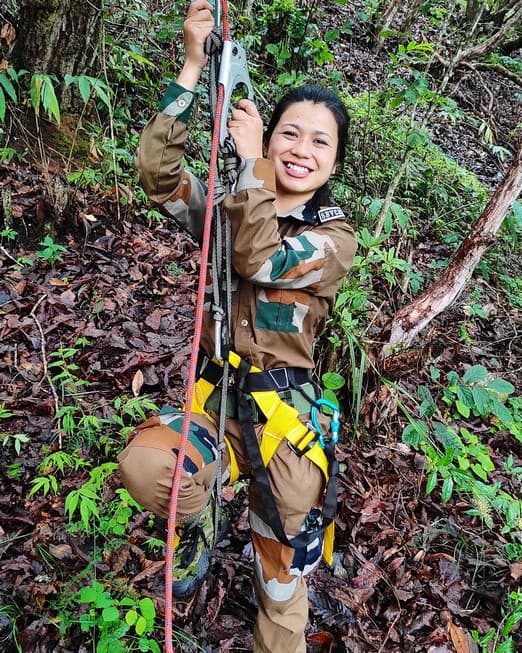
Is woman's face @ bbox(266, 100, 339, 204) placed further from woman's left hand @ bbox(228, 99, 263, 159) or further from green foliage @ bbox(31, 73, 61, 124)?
green foliage @ bbox(31, 73, 61, 124)

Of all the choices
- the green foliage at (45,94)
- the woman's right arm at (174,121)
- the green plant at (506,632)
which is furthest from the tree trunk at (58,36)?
the green plant at (506,632)

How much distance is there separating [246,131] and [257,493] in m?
1.43

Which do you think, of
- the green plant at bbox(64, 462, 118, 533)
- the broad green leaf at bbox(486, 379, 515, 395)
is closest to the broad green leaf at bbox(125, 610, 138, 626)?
the green plant at bbox(64, 462, 118, 533)

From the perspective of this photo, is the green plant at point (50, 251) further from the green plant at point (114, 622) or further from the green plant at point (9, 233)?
the green plant at point (114, 622)

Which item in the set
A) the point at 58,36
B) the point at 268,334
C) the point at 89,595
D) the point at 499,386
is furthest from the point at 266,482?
the point at 58,36

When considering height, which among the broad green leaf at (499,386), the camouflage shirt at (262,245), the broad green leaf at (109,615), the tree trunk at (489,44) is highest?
the tree trunk at (489,44)

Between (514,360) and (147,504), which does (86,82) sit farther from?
(514,360)

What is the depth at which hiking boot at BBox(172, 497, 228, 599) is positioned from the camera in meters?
2.24

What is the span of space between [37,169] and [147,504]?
3.38 meters

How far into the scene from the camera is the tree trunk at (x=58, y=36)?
144 inches

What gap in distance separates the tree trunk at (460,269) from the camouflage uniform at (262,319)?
5.13ft

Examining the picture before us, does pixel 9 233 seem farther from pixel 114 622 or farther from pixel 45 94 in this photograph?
pixel 114 622

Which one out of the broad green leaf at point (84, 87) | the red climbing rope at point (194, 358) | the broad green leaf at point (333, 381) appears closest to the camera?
the red climbing rope at point (194, 358)

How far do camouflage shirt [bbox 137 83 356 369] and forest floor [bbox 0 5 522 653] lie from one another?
127cm
